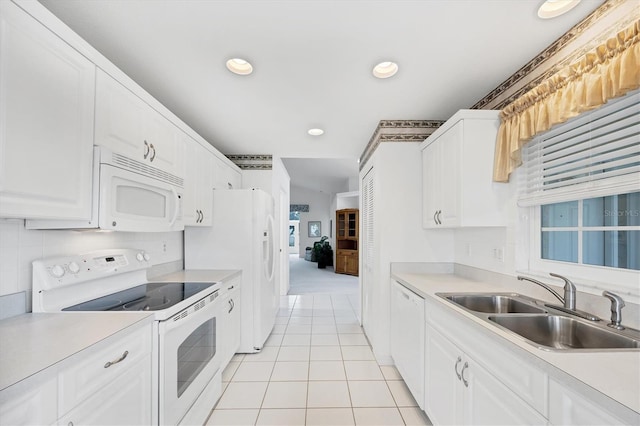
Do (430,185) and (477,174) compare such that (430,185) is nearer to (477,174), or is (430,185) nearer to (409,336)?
(477,174)

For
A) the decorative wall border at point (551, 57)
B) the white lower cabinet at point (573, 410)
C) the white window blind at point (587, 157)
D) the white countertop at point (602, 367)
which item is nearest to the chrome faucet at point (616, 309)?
the white countertop at point (602, 367)

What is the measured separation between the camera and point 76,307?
1.48 m

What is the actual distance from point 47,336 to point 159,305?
521 mm

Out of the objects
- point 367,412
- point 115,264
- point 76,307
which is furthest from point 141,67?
point 367,412

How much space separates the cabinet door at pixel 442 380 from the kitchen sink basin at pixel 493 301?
29cm

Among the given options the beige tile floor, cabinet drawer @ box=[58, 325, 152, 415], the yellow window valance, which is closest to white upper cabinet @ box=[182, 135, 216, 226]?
cabinet drawer @ box=[58, 325, 152, 415]

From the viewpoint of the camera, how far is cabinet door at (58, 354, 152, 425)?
97cm

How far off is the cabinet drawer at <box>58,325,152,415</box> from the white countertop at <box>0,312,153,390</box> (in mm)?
47

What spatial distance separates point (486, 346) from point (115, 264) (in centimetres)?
216

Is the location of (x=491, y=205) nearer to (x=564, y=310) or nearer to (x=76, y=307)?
(x=564, y=310)

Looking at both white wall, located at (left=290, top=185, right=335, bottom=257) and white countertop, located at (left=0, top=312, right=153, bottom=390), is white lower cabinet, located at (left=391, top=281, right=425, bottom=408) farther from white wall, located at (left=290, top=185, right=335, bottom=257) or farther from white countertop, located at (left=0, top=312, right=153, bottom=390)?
white wall, located at (left=290, top=185, right=335, bottom=257)

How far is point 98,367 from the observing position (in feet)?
3.40

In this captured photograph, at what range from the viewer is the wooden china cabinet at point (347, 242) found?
7.91 m

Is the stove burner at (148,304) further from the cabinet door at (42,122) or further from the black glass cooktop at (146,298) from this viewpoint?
the cabinet door at (42,122)
